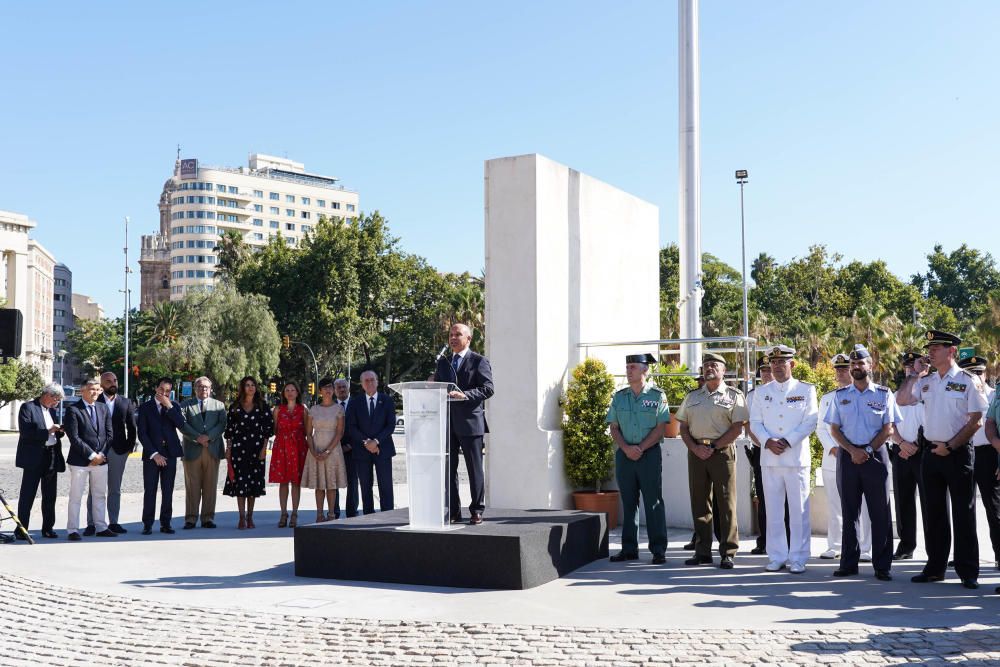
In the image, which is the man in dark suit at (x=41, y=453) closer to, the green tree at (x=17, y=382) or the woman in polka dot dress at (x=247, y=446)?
the woman in polka dot dress at (x=247, y=446)

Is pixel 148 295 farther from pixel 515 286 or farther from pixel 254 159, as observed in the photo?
pixel 515 286

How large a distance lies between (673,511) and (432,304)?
5108 centimetres

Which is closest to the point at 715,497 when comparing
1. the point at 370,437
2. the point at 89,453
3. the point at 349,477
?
the point at 370,437

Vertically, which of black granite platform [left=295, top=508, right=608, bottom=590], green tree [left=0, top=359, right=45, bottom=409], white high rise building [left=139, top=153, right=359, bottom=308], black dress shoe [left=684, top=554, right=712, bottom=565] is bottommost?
black dress shoe [left=684, top=554, right=712, bottom=565]

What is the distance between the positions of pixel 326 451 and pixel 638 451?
13.2ft

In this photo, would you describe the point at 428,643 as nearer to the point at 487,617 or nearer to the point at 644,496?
the point at 487,617

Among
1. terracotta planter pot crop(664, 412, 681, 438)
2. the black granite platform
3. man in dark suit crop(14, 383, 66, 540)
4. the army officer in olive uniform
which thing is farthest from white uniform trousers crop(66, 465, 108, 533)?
the army officer in olive uniform

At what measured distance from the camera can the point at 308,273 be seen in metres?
55.5

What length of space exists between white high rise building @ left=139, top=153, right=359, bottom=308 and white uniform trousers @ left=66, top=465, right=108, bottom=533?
11233 cm

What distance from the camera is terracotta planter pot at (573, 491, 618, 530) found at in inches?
419

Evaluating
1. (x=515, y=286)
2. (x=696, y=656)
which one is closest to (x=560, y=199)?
(x=515, y=286)

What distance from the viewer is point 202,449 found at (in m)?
11.5

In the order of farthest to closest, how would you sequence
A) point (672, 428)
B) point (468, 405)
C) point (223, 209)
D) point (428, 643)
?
point (223, 209) < point (672, 428) < point (468, 405) < point (428, 643)

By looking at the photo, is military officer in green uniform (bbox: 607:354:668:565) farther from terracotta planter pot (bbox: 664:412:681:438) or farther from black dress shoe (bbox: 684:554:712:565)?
terracotta planter pot (bbox: 664:412:681:438)
